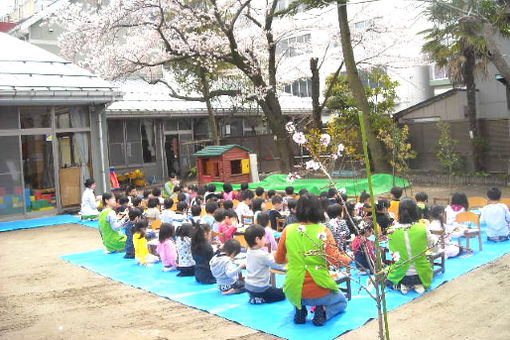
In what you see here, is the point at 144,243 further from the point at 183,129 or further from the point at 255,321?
the point at 183,129

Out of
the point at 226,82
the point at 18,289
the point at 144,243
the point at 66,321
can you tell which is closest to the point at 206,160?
the point at 226,82

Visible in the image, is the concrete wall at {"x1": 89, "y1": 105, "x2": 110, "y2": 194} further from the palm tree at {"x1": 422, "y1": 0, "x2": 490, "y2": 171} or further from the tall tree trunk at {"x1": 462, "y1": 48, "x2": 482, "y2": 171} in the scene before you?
the tall tree trunk at {"x1": 462, "y1": 48, "x2": 482, "y2": 171}

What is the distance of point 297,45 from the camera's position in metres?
24.6

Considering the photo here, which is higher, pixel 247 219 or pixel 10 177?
pixel 10 177

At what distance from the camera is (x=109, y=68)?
1842 cm

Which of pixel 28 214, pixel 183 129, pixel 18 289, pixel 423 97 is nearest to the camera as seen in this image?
pixel 18 289

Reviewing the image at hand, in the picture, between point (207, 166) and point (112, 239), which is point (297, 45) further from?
point (112, 239)

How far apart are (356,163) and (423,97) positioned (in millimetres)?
9104

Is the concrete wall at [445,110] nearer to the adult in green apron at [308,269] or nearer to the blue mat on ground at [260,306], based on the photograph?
the blue mat on ground at [260,306]

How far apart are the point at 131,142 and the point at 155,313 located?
55.8 feet

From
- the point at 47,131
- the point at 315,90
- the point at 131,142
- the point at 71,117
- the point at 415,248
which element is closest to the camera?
the point at 415,248

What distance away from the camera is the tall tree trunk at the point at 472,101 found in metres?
14.8

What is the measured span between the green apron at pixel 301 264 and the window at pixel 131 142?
17553mm

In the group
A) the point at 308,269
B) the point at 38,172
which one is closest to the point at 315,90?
the point at 38,172
